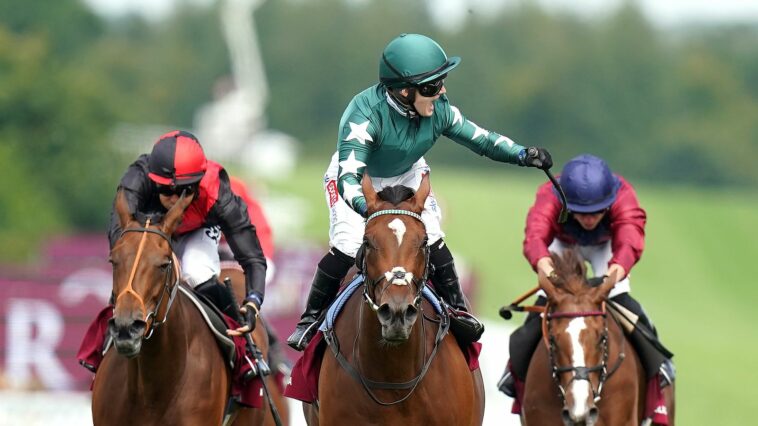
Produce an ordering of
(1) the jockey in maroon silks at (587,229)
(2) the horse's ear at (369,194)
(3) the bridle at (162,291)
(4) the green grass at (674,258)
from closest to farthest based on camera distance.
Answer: (2) the horse's ear at (369,194) → (3) the bridle at (162,291) → (1) the jockey in maroon silks at (587,229) → (4) the green grass at (674,258)

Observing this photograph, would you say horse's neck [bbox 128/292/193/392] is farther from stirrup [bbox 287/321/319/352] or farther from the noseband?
the noseband

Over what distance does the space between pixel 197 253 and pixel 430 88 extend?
2.44 meters

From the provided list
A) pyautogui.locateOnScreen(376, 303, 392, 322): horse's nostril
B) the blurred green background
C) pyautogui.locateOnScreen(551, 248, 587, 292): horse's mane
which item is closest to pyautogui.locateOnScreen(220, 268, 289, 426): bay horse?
pyautogui.locateOnScreen(551, 248, 587, 292): horse's mane

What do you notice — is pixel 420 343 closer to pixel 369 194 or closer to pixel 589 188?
pixel 369 194

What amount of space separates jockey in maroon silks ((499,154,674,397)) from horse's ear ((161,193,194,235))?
2.37 metres

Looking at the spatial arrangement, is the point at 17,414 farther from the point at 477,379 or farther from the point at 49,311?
the point at 477,379

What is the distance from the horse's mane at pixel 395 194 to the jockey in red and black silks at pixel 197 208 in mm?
1481

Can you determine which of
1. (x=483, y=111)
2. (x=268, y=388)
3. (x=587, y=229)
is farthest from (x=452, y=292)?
(x=483, y=111)

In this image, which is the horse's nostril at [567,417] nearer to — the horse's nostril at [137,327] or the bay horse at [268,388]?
the bay horse at [268,388]

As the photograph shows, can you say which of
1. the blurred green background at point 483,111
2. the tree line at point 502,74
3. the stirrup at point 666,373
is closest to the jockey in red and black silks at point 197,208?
the stirrup at point 666,373

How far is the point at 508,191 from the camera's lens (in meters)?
71.1

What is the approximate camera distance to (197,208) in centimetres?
902

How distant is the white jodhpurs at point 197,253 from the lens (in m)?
9.45

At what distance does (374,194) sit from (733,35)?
130 meters
